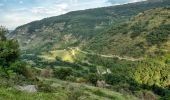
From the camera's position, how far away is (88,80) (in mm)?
123938

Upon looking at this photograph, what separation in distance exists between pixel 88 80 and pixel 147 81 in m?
79.2

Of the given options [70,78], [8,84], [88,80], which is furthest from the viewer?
[88,80]

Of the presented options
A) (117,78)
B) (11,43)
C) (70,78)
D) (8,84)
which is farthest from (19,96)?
(117,78)

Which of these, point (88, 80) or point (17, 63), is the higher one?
point (17, 63)

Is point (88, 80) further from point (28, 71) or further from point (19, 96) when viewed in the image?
point (19, 96)

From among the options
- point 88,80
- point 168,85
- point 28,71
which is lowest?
point 168,85

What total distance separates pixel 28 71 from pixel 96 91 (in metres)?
15.8

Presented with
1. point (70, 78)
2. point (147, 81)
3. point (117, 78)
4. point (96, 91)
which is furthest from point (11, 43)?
point (147, 81)

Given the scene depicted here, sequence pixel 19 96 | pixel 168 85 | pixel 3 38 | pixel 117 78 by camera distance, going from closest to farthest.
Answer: pixel 19 96 < pixel 3 38 < pixel 117 78 < pixel 168 85

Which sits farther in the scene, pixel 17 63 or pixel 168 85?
pixel 168 85

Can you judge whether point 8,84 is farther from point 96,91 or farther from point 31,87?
point 96,91

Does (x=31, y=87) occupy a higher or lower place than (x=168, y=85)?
higher

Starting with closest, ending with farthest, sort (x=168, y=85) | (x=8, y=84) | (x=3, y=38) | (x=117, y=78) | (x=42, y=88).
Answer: (x=8, y=84) → (x=42, y=88) → (x=3, y=38) → (x=117, y=78) → (x=168, y=85)

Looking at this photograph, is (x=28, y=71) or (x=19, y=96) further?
(x=28, y=71)
